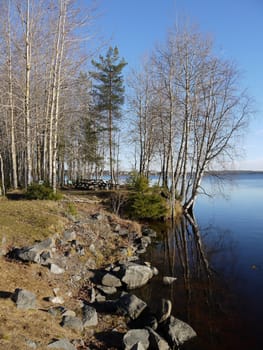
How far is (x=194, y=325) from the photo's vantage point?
5.03 metres

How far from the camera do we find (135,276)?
22.0ft

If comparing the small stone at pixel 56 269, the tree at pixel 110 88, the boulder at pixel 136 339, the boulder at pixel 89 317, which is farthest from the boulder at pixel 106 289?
the tree at pixel 110 88

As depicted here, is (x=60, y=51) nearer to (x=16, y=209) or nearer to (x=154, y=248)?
(x=16, y=209)

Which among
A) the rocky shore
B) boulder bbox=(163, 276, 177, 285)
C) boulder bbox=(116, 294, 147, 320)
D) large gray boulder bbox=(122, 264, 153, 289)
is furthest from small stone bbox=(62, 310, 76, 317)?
boulder bbox=(163, 276, 177, 285)

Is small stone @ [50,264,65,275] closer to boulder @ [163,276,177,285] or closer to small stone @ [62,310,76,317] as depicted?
small stone @ [62,310,76,317]

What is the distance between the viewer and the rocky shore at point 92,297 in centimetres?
422

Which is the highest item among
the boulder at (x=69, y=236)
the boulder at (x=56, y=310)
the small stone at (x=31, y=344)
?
the boulder at (x=69, y=236)

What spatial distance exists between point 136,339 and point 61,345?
1.27 metres

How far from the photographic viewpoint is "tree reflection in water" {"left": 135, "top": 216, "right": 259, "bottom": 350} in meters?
4.78

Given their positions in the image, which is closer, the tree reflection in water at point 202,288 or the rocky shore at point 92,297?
the rocky shore at point 92,297

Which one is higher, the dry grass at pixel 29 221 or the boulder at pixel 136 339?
the dry grass at pixel 29 221

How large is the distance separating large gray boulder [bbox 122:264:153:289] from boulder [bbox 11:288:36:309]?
2.65 meters

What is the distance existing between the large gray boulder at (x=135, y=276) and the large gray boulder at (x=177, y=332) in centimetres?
181

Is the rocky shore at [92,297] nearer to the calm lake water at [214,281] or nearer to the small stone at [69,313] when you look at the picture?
the small stone at [69,313]
